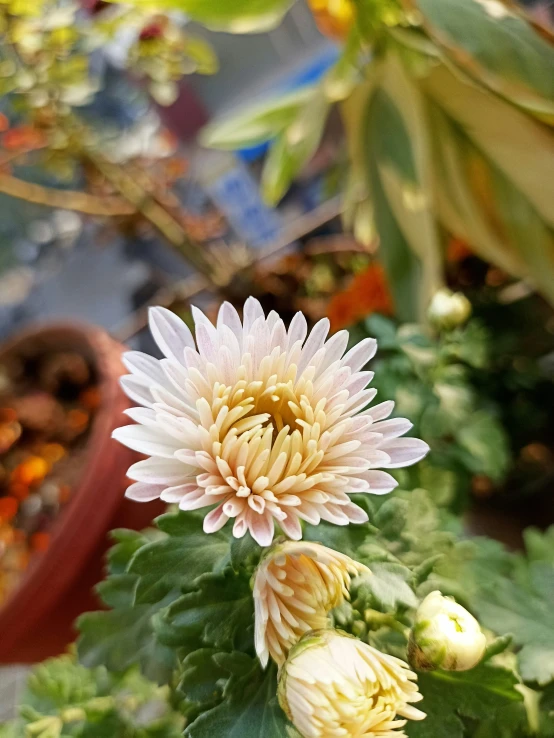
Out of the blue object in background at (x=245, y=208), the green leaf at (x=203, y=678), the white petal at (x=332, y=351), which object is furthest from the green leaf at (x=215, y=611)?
the blue object in background at (x=245, y=208)

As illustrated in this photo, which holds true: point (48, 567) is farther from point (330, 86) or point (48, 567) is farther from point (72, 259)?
point (72, 259)

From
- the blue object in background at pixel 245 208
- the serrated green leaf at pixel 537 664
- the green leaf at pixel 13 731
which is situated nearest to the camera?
the serrated green leaf at pixel 537 664

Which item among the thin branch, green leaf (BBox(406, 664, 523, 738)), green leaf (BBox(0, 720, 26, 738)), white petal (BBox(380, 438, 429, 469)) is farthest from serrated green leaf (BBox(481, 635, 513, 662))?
the thin branch

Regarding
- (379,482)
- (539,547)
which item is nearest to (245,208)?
(539,547)

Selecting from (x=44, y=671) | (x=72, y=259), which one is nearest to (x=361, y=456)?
(x=44, y=671)

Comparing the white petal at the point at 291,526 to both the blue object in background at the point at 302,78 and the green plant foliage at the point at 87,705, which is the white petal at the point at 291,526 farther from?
the blue object in background at the point at 302,78
